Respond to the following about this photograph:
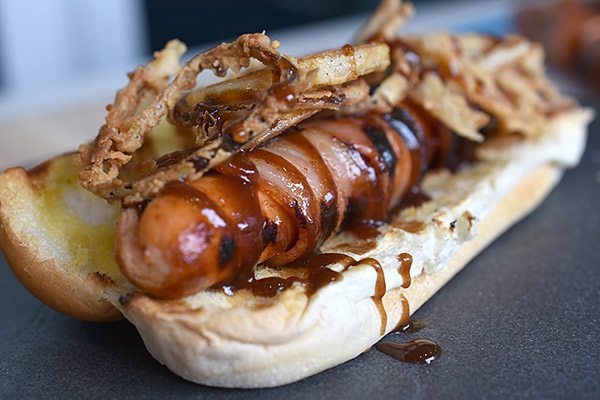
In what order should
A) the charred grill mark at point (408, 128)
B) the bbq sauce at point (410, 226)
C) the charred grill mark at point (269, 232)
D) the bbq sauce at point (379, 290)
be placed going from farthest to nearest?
1. the charred grill mark at point (408, 128)
2. the bbq sauce at point (410, 226)
3. the bbq sauce at point (379, 290)
4. the charred grill mark at point (269, 232)

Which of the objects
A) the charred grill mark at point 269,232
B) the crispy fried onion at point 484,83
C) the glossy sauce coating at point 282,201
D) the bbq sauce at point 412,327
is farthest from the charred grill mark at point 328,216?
the crispy fried onion at point 484,83

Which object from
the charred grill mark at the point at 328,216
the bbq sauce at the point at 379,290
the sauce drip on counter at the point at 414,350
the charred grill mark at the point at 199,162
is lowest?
the sauce drip on counter at the point at 414,350

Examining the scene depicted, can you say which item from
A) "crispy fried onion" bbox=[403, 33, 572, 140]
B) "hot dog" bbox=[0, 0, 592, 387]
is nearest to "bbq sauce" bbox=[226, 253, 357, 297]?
"hot dog" bbox=[0, 0, 592, 387]

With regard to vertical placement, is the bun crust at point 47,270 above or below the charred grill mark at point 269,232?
below

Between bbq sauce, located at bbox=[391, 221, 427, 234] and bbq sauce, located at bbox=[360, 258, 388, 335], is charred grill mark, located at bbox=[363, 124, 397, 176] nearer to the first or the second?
bbq sauce, located at bbox=[391, 221, 427, 234]

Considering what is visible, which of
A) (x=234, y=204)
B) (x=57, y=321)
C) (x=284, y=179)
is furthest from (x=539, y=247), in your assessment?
(x=57, y=321)

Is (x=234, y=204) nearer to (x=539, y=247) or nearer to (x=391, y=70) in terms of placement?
(x=391, y=70)

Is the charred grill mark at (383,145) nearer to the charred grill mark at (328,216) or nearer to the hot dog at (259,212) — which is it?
the hot dog at (259,212)
